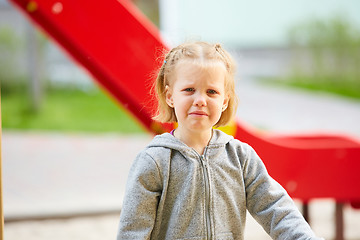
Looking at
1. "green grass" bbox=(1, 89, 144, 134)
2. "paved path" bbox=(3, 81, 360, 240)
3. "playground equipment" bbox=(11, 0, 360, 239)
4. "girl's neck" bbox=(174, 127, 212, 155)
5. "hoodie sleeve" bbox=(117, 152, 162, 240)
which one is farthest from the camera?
"green grass" bbox=(1, 89, 144, 134)

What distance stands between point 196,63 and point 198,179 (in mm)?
344

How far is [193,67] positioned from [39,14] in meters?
1.21

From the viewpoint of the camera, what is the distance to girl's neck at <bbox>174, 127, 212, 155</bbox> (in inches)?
62.2

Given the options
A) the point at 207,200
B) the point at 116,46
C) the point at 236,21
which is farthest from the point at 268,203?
the point at 236,21

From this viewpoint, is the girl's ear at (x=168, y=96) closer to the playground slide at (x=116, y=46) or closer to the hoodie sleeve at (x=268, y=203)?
the hoodie sleeve at (x=268, y=203)

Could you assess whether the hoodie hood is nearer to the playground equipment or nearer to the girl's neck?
the girl's neck

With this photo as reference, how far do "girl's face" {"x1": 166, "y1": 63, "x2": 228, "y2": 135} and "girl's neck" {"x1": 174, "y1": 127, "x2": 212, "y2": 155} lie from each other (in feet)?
0.10

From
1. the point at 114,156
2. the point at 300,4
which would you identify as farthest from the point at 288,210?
the point at 300,4

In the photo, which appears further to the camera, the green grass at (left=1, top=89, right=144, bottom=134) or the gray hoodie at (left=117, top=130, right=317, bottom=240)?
the green grass at (left=1, top=89, right=144, bottom=134)

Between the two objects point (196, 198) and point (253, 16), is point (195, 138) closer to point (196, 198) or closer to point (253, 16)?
point (196, 198)

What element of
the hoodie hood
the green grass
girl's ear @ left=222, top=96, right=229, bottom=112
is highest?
the green grass

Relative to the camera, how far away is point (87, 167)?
652 cm

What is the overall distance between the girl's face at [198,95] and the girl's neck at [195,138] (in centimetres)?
3

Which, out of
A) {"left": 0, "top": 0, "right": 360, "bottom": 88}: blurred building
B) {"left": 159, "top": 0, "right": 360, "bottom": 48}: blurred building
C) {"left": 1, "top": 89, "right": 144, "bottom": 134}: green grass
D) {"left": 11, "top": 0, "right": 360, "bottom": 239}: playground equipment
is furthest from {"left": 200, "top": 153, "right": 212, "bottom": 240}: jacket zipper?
{"left": 159, "top": 0, "right": 360, "bottom": 48}: blurred building
